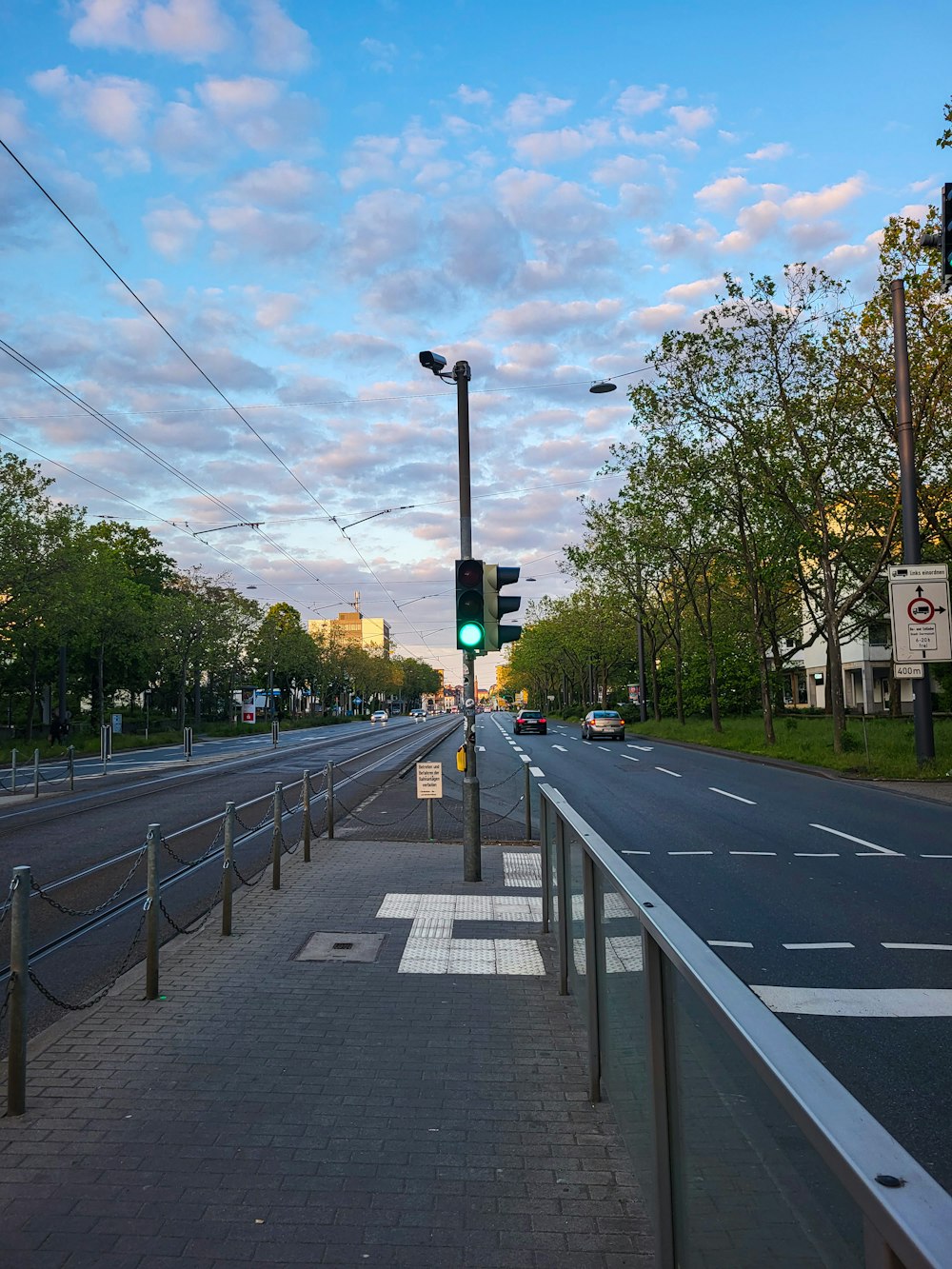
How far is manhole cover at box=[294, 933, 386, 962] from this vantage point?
24.8 ft

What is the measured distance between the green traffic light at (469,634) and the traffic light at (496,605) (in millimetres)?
139

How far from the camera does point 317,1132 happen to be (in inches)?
173

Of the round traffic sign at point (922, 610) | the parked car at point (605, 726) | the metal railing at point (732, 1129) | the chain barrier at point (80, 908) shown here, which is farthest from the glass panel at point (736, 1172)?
the parked car at point (605, 726)

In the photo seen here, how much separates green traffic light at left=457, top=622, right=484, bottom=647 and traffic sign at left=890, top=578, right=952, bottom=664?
13.1 meters

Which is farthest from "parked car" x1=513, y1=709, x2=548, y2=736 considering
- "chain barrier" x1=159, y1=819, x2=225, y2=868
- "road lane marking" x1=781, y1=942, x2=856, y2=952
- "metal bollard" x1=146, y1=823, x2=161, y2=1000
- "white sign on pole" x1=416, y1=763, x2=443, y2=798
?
"metal bollard" x1=146, y1=823, x2=161, y2=1000

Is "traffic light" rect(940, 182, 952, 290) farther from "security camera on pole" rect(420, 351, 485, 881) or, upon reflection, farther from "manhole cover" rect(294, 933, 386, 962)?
"manhole cover" rect(294, 933, 386, 962)

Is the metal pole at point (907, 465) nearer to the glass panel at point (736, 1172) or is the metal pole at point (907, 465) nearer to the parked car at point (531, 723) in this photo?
the glass panel at point (736, 1172)

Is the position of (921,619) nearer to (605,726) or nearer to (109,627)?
(605,726)

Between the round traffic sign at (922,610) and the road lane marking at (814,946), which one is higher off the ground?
the round traffic sign at (922,610)

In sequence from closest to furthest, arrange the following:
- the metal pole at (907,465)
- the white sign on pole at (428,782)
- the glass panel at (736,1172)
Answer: the glass panel at (736,1172), the white sign on pole at (428,782), the metal pole at (907,465)

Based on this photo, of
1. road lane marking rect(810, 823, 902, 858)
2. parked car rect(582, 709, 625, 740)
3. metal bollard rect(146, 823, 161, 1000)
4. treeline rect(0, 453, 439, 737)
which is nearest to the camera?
metal bollard rect(146, 823, 161, 1000)

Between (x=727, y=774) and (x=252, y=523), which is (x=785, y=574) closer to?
(x=727, y=774)

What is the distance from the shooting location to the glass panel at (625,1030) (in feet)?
10.9

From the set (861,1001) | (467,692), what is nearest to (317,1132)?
(861,1001)
